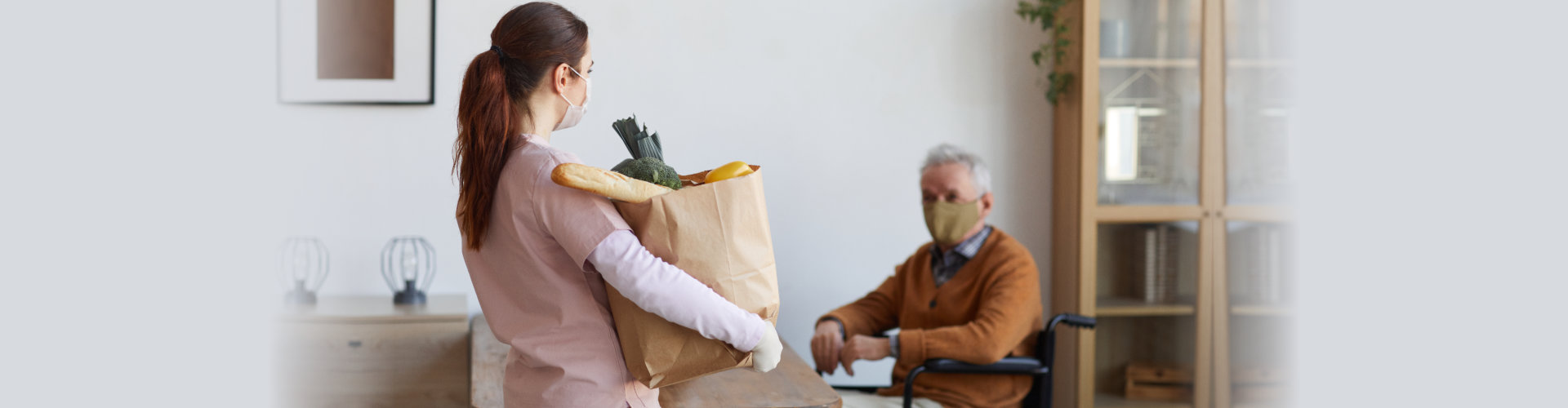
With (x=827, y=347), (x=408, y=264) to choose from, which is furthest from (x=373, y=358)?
(x=827, y=347)

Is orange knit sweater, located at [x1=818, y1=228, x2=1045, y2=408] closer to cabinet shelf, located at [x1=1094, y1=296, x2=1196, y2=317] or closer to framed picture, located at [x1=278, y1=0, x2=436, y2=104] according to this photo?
cabinet shelf, located at [x1=1094, y1=296, x2=1196, y2=317]

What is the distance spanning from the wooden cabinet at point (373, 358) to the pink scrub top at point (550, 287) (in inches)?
57.1

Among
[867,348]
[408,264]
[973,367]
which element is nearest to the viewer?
[973,367]

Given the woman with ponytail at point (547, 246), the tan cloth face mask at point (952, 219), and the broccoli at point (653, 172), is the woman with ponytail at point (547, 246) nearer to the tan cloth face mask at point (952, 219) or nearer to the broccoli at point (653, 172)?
the broccoli at point (653, 172)

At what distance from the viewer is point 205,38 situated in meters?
2.65

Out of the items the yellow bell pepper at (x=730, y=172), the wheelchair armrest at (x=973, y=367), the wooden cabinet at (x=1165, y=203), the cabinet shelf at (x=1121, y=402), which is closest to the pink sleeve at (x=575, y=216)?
the yellow bell pepper at (x=730, y=172)

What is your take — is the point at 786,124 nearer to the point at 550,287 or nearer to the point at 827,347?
the point at 827,347

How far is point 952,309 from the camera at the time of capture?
2.44 meters

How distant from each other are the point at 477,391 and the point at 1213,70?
2037mm

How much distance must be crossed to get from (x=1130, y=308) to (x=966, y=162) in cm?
81

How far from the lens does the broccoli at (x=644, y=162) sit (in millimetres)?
1135

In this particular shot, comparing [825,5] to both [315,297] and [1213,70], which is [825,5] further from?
[315,297]

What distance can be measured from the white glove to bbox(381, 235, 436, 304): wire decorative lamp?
5.87ft

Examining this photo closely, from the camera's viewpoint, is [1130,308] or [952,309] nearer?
[952,309]
